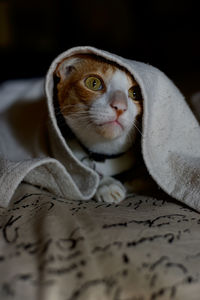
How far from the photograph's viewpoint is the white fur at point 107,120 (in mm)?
968

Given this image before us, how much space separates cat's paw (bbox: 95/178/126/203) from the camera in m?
1.01

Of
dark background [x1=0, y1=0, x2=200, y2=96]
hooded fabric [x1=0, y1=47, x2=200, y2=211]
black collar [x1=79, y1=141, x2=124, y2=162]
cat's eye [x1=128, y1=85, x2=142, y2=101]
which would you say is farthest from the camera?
dark background [x1=0, y1=0, x2=200, y2=96]

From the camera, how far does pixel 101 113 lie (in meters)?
0.96

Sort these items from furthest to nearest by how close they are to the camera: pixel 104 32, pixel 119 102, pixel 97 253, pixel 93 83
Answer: pixel 104 32 → pixel 93 83 → pixel 119 102 → pixel 97 253

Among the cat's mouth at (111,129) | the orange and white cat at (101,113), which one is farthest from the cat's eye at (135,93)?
the cat's mouth at (111,129)

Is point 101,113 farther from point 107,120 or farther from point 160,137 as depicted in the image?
point 160,137

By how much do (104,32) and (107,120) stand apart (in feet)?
4.91

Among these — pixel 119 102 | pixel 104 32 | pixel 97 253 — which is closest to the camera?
pixel 97 253

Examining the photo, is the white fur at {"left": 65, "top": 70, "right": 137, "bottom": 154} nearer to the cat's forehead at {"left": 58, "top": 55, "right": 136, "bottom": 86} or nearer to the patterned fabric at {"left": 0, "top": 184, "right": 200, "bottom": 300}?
the cat's forehead at {"left": 58, "top": 55, "right": 136, "bottom": 86}

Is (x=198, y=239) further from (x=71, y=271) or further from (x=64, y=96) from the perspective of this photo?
(x=64, y=96)

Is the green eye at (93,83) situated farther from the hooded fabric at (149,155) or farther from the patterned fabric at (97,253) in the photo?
the patterned fabric at (97,253)

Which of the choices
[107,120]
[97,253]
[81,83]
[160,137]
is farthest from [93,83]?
[97,253]

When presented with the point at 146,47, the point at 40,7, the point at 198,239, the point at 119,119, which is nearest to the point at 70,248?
the point at 198,239

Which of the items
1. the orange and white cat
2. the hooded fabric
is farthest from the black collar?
the hooded fabric
